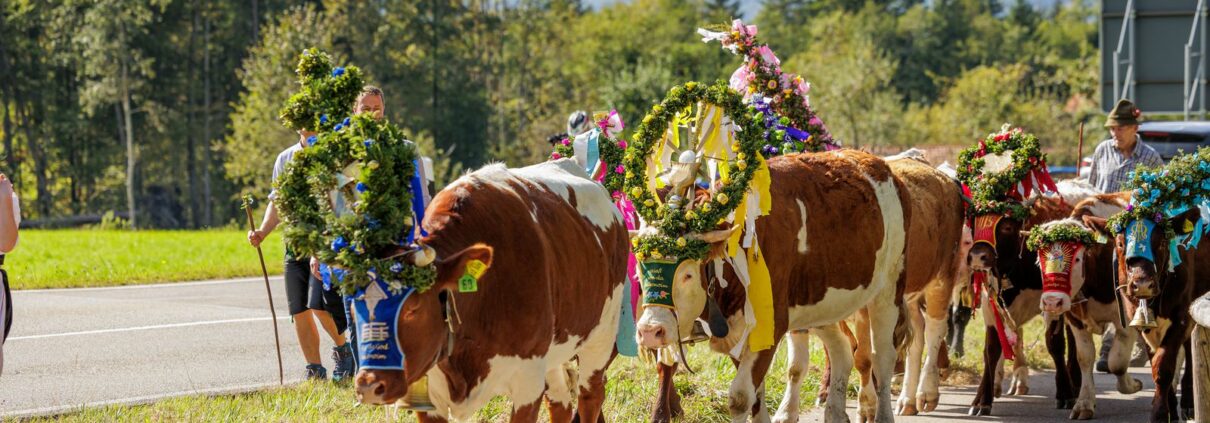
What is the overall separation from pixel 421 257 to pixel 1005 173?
6.27m

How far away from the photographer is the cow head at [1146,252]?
29.6ft

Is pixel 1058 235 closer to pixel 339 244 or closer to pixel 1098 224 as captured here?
pixel 1098 224

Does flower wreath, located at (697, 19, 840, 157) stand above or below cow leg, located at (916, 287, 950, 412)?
above

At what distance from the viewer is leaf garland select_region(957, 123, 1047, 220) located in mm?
10375

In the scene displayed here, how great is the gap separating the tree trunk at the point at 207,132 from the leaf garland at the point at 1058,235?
49.7 metres

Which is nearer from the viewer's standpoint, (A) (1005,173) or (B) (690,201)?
(B) (690,201)

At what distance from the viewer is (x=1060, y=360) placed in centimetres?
1058

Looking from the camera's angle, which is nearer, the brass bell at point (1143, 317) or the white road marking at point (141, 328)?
the brass bell at point (1143, 317)

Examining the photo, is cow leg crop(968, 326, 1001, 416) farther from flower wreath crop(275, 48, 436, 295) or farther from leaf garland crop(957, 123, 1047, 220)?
flower wreath crop(275, 48, 436, 295)

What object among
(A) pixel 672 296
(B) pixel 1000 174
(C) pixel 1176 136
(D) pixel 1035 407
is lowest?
(D) pixel 1035 407

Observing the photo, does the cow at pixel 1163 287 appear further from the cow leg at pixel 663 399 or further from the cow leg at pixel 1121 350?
the cow leg at pixel 663 399

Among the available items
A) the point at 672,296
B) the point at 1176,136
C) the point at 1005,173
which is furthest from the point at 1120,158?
the point at 672,296

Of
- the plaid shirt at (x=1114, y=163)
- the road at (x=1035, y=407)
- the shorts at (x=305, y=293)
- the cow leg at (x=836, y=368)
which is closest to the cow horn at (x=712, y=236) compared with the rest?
the cow leg at (x=836, y=368)

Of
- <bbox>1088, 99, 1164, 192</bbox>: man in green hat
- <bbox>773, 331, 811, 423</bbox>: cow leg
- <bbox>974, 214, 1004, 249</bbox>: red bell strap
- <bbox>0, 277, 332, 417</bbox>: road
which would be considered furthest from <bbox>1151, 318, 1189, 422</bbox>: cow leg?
<bbox>0, 277, 332, 417</bbox>: road
